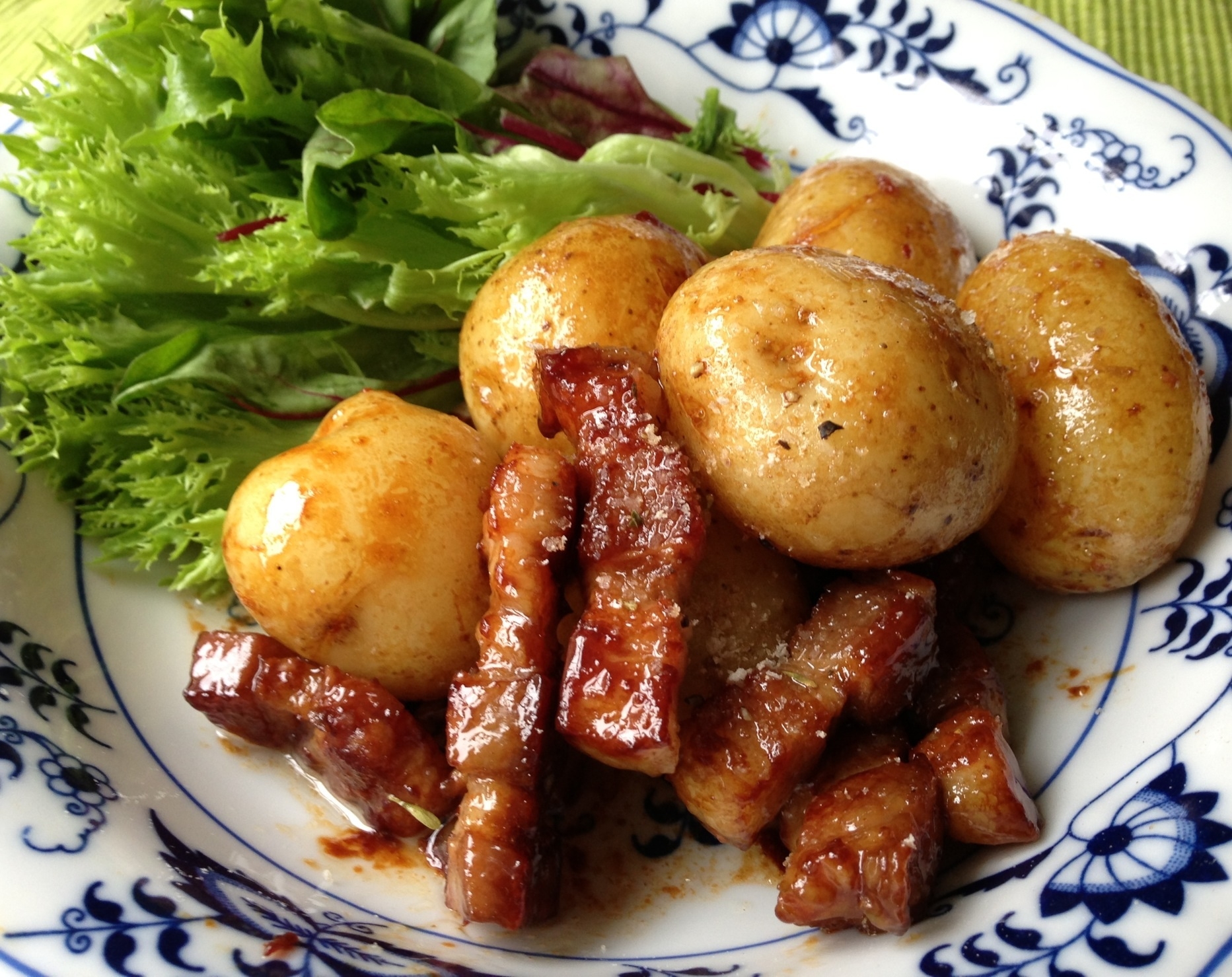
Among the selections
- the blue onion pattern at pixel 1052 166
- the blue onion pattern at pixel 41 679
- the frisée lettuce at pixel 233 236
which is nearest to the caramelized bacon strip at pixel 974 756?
the blue onion pattern at pixel 1052 166

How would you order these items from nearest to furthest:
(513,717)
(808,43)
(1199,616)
→ (513,717) → (1199,616) → (808,43)

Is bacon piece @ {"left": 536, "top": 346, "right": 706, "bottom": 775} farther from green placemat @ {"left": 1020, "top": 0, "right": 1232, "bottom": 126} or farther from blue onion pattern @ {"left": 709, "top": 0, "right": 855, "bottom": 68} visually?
green placemat @ {"left": 1020, "top": 0, "right": 1232, "bottom": 126}

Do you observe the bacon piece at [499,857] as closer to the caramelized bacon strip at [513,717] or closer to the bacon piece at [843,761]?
the caramelized bacon strip at [513,717]

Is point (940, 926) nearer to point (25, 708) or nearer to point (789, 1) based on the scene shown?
point (25, 708)

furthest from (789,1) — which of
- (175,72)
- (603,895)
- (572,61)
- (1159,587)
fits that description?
(603,895)

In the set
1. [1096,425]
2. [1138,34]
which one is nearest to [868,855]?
[1096,425]

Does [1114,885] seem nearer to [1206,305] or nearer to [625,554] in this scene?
[625,554]
